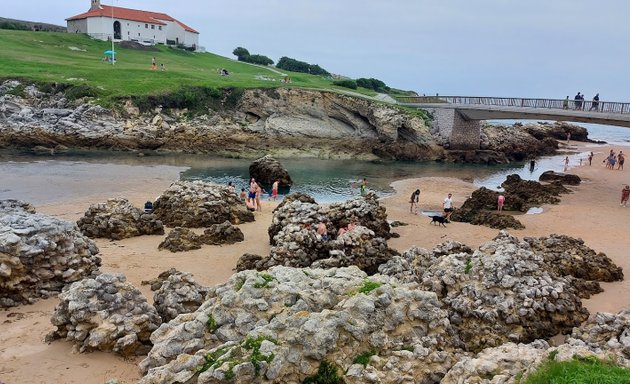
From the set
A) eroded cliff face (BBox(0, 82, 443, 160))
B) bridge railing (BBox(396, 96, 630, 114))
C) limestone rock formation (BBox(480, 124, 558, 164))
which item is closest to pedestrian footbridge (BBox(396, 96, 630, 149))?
bridge railing (BBox(396, 96, 630, 114))

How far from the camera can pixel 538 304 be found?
12219 millimetres

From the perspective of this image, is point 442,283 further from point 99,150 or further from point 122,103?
point 122,103

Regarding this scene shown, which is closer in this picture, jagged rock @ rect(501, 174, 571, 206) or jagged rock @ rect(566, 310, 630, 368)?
jagged rock @ rect(566, 310, 630, 368)

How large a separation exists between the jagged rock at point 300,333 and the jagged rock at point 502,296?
7.30ft

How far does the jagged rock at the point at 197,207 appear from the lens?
23.4 meters

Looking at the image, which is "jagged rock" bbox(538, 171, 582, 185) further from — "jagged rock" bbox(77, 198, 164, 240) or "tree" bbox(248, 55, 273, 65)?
"tree" bbox(248, 55, 273, 65)

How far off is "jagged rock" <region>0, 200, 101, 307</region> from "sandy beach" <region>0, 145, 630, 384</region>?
52 centimetres

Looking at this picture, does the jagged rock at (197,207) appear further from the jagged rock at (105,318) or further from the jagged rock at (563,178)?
the jagged rock at (563,178)

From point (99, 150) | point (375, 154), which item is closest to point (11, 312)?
Result: point (99, 150)

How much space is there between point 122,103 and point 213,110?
9.80m

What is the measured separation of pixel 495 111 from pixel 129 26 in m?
68.6

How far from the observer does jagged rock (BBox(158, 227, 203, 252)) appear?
18966 mm

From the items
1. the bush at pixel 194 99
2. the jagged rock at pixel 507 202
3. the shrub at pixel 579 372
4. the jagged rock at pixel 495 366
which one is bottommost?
the jagged rock at pixel 507 202

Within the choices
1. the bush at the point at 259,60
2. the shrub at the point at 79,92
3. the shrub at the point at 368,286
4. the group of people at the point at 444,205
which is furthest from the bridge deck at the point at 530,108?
the bush at the point at 259,60
